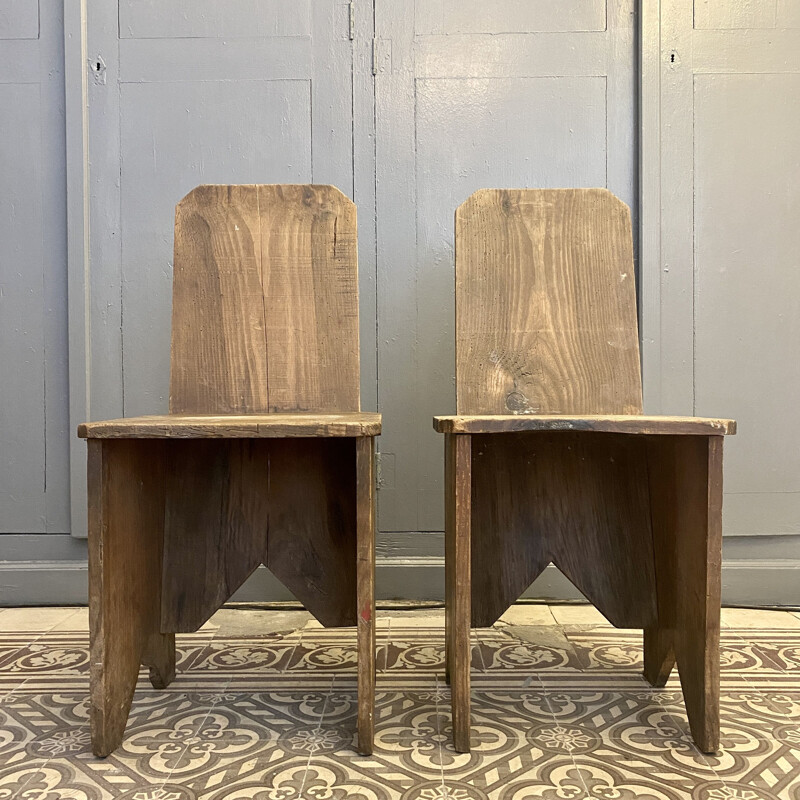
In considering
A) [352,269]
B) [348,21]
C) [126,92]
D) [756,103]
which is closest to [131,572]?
[352,269]

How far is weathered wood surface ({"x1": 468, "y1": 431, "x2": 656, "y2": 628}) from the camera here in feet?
4.78

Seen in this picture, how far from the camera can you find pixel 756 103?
6.77ft

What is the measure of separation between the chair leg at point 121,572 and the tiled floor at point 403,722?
4.3 inches

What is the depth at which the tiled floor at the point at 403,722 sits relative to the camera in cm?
112

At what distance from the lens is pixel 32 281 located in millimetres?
2133

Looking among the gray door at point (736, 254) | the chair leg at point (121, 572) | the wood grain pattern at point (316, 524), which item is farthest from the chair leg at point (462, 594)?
the gray door at point (736, 254)

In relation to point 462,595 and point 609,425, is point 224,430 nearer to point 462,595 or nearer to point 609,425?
point 462,595

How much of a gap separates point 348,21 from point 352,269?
0.98 meters

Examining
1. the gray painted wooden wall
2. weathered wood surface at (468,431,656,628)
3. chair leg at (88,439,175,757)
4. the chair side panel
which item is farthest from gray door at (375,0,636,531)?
chair leg at (88,439,175,757)

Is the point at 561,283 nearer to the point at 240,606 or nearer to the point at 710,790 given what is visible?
the point at 710,790

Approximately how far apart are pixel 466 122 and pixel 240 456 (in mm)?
1286

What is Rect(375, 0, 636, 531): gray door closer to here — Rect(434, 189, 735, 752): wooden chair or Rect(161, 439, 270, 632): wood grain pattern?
Rect(434, 189, 735, 752): wooden chair

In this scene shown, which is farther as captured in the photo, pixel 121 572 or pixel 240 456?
pixel 240 456

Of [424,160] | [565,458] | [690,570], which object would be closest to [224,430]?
[565,458]
